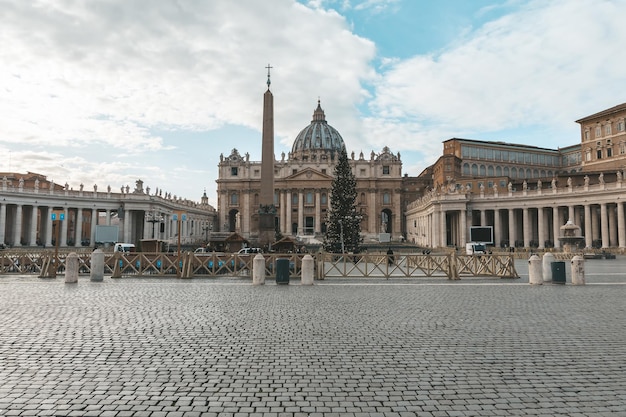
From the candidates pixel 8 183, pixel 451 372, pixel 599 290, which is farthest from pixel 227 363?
pixel 8 183

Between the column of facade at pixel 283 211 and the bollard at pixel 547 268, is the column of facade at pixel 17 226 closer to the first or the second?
the column of facade at pixel 283 211

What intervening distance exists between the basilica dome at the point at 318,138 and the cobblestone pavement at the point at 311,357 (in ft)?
372

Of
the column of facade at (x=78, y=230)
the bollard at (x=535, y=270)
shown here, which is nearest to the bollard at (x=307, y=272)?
the bollard at (x=535, y=270)

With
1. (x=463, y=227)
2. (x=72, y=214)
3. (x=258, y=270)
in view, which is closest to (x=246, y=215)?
(x=72, y=214)

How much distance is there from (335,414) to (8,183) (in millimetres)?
69819

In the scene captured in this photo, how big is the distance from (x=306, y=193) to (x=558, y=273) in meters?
84.1

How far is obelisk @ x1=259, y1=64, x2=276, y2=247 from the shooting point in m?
29.5

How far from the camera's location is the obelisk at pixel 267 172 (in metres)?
29.5

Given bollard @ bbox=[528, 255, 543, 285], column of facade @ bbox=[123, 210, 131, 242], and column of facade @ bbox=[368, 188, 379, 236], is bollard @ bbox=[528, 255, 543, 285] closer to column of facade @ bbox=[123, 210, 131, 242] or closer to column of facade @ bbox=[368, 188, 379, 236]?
column of facade @ bbox=[123, 210, 131, 242]

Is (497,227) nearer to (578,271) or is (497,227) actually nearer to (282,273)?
(578,271)

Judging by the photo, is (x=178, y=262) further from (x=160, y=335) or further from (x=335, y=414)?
(x=335, y=414)

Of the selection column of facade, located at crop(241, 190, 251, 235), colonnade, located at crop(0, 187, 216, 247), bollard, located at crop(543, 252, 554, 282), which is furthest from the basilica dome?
bollard, located at crop(543, 252, 554, 282)

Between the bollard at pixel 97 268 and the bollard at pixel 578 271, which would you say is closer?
the bollard at pixel 578 271

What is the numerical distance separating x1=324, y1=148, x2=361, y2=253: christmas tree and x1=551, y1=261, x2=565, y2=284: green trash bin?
2412 cm
